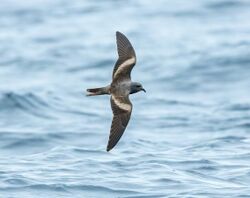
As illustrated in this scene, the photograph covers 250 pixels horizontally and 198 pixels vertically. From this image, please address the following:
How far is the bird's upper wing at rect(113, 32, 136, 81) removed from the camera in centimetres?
1339

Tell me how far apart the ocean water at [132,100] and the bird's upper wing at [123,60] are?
1.48 meters

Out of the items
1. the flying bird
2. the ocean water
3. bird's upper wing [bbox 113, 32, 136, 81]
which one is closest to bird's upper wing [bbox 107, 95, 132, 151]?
the flying bird

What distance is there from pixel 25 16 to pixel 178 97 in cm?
708

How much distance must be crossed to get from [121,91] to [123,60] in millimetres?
425

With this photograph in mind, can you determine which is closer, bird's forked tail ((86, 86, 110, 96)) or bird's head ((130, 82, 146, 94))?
bird's forked tail ((86, 86, 110, 96))

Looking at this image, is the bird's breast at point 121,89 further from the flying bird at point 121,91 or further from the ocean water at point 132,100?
the ocean water at point 132,100

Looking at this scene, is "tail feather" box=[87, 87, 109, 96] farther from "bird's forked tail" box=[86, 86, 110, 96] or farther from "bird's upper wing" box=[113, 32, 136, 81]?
"bird's upper wing" box=[113, 32, 136, 81]

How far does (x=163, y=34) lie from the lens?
24.8 meters

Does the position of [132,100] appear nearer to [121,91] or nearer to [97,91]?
[121,91]

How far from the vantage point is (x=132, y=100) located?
20750 millimetres

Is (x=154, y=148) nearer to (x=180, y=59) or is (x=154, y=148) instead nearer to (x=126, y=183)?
(x=126, y=183)

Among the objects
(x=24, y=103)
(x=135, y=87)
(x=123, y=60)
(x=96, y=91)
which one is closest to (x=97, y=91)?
(x=96, y=91)

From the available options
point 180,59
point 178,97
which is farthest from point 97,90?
point 180,59

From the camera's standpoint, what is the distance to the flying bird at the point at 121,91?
1302 centimetres
